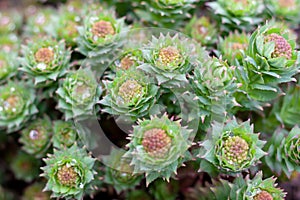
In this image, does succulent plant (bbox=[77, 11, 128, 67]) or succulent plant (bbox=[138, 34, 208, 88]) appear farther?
succulent plant (bbox=[77, 11, 128, 67])

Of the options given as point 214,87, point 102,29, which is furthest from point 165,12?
point 214,87

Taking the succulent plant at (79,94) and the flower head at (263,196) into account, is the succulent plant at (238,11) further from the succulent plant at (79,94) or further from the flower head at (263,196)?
the flower head at (263,196)

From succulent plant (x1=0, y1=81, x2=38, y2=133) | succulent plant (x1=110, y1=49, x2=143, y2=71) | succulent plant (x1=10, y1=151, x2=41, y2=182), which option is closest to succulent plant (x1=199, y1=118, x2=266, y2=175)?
succulent plant (x1=110, y1=49, x2=143, y2=71)

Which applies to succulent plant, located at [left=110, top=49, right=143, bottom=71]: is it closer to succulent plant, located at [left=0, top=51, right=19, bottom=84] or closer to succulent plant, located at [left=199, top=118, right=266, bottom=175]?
succulent plant, located at [left=199, top=118, right=266, bottom=175]

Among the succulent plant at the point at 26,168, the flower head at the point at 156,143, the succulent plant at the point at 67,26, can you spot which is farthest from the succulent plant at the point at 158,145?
the succulent plant at the point at 26,168

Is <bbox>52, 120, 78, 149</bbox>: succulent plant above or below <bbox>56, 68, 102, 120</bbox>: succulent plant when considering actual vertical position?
below

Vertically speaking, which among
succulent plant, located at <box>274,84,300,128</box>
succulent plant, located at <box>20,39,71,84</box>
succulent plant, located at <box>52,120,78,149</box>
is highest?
succulent plant, located at <box>20,39,71,84</box>
